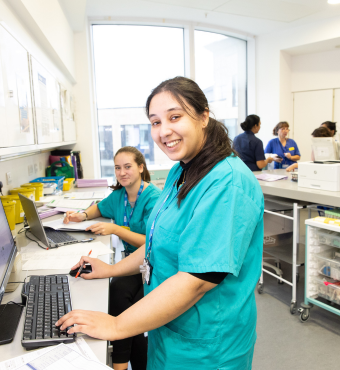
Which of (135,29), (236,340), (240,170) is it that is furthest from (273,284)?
(135,29)

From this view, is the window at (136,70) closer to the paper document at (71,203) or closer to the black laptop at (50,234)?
the paper document at (71,203)

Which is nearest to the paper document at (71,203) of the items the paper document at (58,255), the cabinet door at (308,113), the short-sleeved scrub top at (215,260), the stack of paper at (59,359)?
the paper document at (58,255)

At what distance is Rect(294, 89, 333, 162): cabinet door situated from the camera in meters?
5.49

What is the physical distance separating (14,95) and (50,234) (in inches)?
29.9

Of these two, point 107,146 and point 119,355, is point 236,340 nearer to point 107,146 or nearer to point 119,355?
→ point 119,355

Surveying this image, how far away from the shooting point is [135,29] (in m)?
5.13

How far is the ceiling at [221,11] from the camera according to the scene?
432 centimetres

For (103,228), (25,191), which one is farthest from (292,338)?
(25,191)

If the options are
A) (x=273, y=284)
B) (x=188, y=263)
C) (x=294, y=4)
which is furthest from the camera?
(x=294, y=4)

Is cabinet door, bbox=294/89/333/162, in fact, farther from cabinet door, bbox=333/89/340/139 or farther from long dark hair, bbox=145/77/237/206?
long dark hair, bbox=145/77/237/206

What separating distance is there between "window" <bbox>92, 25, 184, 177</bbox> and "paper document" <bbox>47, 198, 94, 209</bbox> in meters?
2.87

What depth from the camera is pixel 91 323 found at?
0.83m

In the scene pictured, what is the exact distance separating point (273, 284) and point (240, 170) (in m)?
2.40

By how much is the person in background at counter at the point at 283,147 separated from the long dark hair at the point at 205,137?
4166 mm
